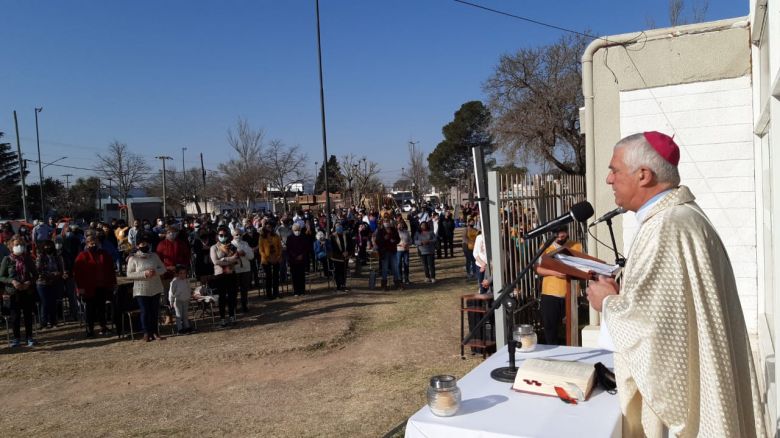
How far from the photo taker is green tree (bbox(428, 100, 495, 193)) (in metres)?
66.8

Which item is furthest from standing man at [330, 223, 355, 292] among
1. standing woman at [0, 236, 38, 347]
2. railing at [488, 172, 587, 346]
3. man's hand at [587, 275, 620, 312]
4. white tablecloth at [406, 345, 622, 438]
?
man's hand at [587, 275, 620, 312]

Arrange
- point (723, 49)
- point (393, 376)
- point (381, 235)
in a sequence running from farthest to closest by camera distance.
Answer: point (381, 235) → point (393, 376) → point (723, 49)

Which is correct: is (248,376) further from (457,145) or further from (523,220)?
(457,145)

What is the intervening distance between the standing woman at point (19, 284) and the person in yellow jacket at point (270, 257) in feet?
16.0

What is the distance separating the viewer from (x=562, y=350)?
402 centimetres

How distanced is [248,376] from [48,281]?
5385 millimetres

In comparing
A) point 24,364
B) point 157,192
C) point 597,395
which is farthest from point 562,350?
point 157,192

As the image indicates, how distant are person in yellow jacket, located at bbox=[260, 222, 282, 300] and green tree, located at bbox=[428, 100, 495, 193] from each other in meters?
52.0

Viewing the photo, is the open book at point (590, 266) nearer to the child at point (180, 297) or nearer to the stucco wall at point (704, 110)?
the stucco wall at point (704, 110)

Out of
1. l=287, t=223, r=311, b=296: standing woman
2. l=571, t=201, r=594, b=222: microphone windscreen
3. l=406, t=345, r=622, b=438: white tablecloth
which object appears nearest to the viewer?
l=406, t=345, r=622, b=438: white tablecloth

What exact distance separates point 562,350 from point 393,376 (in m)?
4.00

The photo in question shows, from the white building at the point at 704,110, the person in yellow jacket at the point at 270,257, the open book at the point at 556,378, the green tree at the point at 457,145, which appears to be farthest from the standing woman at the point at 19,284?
the green tree at the point at 457,145

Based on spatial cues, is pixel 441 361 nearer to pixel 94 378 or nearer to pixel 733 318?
pixel 94 378

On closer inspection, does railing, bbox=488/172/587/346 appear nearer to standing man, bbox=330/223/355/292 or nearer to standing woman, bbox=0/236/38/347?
standing man, bbox=330/223/355/292
